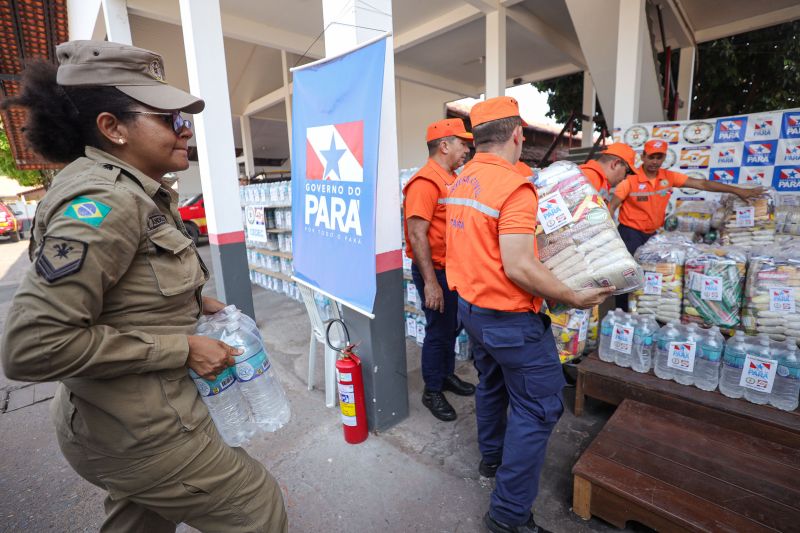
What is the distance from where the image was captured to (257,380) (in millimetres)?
1423

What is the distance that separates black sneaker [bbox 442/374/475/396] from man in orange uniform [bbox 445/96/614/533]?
4.17 ft

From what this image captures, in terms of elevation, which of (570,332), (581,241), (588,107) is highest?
(588,107)

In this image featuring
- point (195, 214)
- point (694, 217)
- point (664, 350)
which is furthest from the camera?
point (195, 214)

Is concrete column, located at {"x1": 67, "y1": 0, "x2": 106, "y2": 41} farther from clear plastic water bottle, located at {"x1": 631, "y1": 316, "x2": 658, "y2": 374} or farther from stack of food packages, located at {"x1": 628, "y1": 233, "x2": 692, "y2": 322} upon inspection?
clear plastic water bottle, located at {"x1": 631, "y1": 316, "x2": 658, "y2": 374}

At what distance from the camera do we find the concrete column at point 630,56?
492 cm

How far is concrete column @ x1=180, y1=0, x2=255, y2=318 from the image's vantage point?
12.5 ft

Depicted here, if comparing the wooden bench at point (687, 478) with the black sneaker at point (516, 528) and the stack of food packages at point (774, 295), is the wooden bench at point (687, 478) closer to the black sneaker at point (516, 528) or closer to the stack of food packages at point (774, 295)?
the black sneaker at point (516, 528)

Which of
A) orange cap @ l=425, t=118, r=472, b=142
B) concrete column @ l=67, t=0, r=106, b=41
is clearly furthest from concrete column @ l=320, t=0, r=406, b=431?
concrete column @ l=67, t=0, r=106, b=41

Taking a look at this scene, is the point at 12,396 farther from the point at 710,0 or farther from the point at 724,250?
the point at 710,0

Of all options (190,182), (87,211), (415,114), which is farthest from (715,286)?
(190,182)

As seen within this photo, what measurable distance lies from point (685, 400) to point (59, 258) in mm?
2988

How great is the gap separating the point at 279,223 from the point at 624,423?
5085 mm

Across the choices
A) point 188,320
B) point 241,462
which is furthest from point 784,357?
Result: point 188,320

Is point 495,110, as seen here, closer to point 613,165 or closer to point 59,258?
point 59,258
